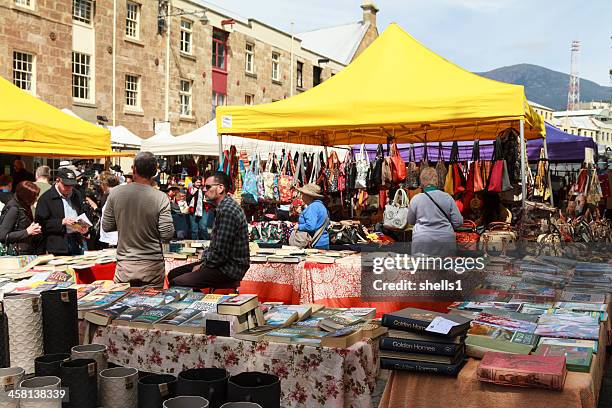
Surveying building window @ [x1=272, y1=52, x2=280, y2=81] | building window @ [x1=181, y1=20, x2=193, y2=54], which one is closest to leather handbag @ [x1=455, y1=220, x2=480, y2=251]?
building window @ [x1=181, y1=20, x2=193, y2=54]

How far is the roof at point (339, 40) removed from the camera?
41.2m

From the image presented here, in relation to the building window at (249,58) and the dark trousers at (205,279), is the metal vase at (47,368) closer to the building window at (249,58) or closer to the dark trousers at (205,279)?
the dark trousers at (205,279)

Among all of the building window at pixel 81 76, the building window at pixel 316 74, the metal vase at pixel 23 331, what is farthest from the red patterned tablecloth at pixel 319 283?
the building window at pixel 316 74

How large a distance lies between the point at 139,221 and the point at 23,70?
14.8 m

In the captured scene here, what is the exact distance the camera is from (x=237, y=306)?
9.84 ft

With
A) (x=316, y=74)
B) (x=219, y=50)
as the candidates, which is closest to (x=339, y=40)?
(x=316, y=74)

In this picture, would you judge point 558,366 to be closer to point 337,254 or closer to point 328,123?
point 337,254

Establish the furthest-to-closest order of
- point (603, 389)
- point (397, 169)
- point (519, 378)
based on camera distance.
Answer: point (397, 169) → point (603, 389) → point (519, 378)

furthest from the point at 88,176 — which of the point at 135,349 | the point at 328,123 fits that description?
the point at 135,349

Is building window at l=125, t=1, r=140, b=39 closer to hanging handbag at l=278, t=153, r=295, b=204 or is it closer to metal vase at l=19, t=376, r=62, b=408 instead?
hanging handbag at l=278, t=153, r=295, b=204

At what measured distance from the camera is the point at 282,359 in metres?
2.89

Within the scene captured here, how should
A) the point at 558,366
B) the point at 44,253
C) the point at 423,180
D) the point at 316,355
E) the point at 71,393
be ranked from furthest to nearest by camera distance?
the point at 44,253
the point at 423,180
the point at 316,355
the point at 558,366
the point at 71,393

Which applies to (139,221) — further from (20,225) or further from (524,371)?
(524,371)

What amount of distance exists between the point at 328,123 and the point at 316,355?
4.53 m
